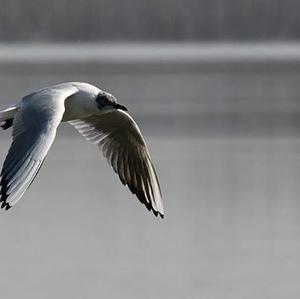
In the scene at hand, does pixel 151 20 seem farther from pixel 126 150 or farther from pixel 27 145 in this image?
pixel 27 145

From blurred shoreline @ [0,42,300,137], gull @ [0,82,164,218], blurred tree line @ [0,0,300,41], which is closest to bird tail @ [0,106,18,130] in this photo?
gull @ [0,82,164,218]

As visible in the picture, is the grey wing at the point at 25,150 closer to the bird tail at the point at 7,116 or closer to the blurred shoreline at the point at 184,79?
the bird tail at the point at 7,116

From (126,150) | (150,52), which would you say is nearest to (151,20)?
(150,52)

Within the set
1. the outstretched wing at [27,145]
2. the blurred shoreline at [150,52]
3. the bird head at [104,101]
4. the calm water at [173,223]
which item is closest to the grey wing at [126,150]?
the bird head at [104,101]

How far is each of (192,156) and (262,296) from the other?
5.08 meters

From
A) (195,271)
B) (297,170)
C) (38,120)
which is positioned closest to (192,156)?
(297,170)

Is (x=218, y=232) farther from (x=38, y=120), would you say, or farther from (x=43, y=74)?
(x=43, y=74)

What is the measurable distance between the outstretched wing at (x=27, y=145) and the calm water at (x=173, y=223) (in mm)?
1741

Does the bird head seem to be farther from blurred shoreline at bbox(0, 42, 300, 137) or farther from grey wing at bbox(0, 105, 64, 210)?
blurred shoreline at bbox(0, 42, 300, 137)

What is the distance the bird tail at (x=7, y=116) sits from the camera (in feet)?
17.7

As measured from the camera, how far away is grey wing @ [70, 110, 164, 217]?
5848mm

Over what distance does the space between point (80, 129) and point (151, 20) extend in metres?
15.3

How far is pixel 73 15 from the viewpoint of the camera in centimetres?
2150

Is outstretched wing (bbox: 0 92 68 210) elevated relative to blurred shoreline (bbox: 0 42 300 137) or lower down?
elevated
